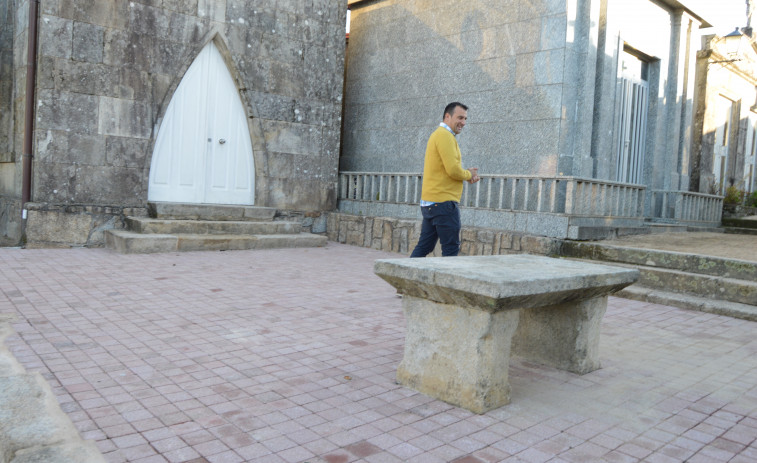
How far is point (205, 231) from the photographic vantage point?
860 cm

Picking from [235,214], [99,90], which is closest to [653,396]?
[235,214]

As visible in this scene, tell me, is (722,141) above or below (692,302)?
above

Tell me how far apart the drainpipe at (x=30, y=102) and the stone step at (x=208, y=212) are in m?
1.56

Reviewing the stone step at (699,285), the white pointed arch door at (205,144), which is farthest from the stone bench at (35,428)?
the white pointed arch door at (205,144)

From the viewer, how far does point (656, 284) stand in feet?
21.0

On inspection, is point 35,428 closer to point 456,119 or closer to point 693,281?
point 456,119

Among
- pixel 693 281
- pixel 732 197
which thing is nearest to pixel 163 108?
pixel 693 281

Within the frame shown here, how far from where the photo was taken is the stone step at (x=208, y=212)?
28.0 ft

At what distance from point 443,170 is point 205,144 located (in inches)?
206

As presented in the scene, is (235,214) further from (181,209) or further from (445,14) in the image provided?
(445,14)

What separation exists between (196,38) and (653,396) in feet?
26.2

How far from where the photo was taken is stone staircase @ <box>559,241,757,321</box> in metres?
5.68

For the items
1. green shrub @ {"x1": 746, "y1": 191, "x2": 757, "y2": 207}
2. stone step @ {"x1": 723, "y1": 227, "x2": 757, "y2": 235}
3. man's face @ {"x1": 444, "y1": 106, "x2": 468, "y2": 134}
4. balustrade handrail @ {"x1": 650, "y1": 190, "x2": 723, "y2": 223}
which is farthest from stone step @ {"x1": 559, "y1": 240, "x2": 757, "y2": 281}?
green shrub @ {"x1": 746, "y1": 191, "x2": 757, "y2": 207}

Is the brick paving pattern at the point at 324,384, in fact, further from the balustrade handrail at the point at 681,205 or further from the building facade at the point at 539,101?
the balustrade handrail at the point at 681,205
